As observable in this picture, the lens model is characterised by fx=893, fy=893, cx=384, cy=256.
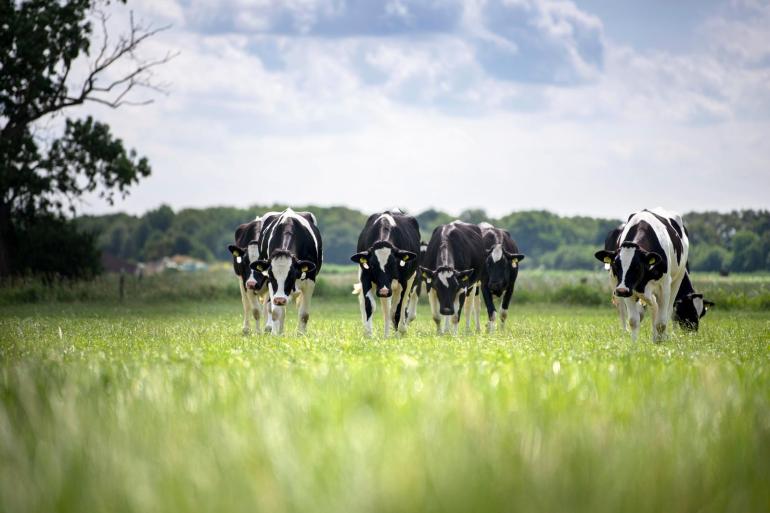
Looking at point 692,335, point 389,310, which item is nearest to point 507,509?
point 389,310

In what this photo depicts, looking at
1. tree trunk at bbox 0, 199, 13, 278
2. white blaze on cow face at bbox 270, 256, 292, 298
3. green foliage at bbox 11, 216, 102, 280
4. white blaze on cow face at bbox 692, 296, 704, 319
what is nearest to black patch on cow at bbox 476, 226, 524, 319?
white blaze on cow face at bbox 692, 296, 704, 319

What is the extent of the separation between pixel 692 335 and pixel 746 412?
41.3 feet

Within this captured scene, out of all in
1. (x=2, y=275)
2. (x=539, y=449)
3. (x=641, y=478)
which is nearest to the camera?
(x=641, y=478)

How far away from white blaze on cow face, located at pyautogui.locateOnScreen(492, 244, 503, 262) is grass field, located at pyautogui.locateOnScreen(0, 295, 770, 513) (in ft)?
42.7

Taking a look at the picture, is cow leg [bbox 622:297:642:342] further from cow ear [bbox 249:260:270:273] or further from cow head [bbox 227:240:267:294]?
cow head [bbox 227:240:267:294]

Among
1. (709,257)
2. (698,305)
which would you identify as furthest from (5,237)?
(709,257)

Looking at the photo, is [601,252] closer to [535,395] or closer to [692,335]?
[692,335]

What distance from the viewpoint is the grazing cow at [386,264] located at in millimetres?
18078

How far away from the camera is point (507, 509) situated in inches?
164

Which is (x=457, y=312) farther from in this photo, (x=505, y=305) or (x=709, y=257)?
(x=709, y=257)

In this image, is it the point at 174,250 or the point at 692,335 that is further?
the point at 174,250

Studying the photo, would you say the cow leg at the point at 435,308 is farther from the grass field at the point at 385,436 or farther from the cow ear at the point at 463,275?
the grass field at the point at 385,436

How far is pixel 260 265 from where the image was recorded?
18.7 meters

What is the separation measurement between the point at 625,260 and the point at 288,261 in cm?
660
